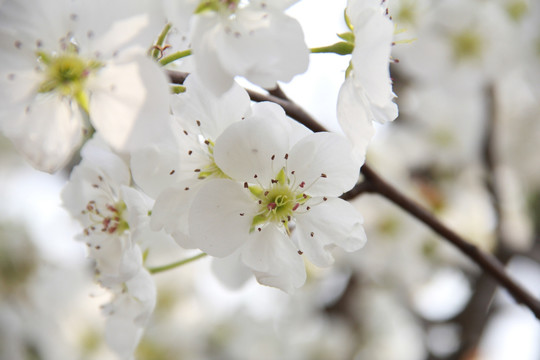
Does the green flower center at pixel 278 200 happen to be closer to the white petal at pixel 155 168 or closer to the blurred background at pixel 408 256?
the white petal at pixel 155 168

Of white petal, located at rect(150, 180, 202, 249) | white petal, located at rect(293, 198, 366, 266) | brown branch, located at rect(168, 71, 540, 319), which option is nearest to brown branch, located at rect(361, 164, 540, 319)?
brown branch, located at rect(168, 71, 540, 319)

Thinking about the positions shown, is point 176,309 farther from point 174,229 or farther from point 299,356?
point 174,229

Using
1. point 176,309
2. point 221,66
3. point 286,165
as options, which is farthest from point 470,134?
point 221,66

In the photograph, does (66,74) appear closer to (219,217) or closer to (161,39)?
(161,39)

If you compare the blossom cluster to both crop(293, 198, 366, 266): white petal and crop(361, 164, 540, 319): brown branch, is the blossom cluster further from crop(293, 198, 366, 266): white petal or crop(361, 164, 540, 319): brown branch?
crop(361, 164, 540, 319): brown branch

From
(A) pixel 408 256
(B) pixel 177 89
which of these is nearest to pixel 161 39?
(B) pixel 177 89

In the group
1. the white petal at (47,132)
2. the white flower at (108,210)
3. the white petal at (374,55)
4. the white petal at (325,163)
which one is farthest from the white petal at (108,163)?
the white petal at (374,55)
